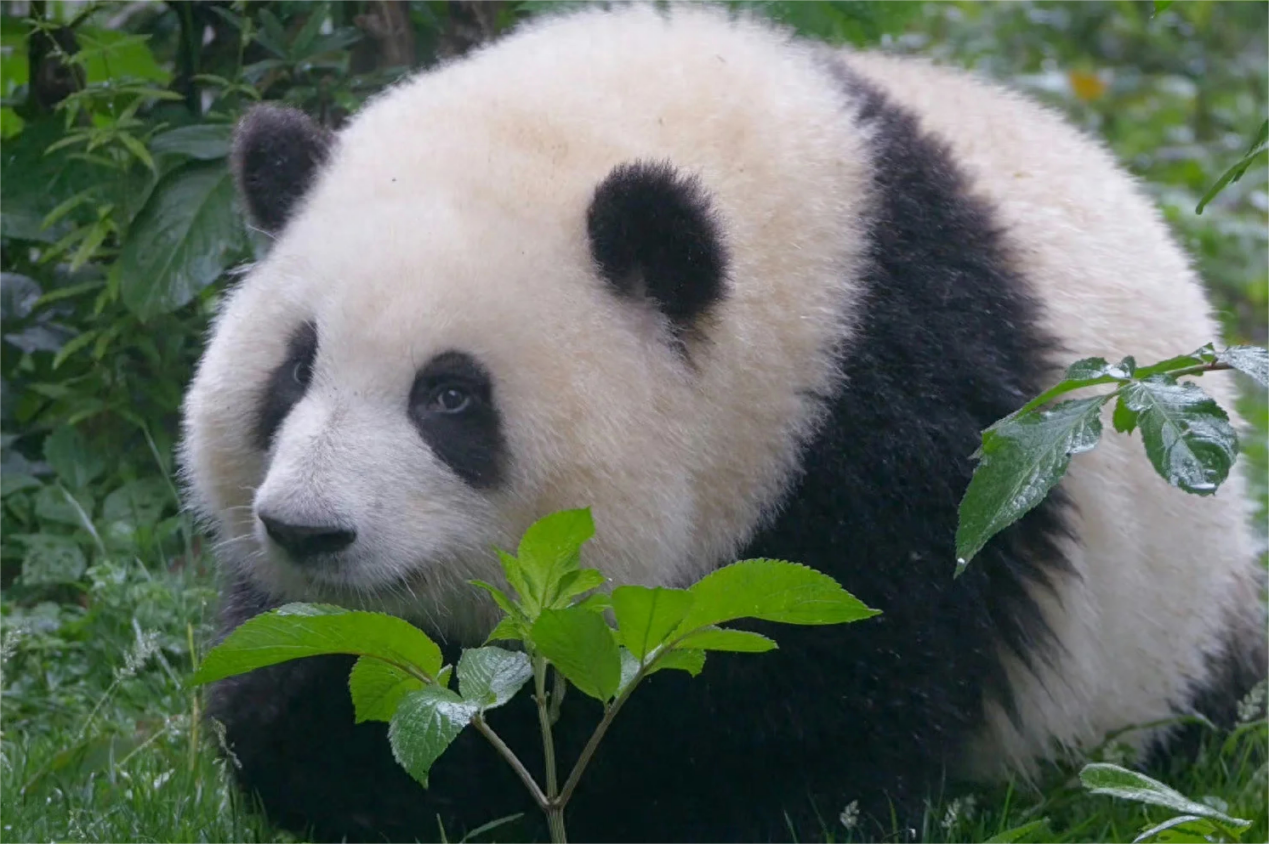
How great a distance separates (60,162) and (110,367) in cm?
57

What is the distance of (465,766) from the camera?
11.0 ft

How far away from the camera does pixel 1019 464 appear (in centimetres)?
242

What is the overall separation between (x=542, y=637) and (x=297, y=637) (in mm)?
330

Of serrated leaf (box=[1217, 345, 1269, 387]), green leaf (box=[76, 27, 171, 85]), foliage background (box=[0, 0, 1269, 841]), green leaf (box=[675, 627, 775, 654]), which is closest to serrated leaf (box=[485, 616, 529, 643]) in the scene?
green leaf (box=[675, 627, 775, 654])

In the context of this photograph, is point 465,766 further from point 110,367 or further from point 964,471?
point 110,367

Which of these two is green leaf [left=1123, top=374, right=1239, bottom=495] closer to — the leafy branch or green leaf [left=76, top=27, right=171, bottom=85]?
the leafy branch

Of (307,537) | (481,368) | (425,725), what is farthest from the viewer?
(481,368)

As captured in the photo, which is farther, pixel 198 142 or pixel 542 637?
pixel 198 142

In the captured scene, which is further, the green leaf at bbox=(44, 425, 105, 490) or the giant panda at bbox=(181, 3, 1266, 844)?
the green leaf at bbox=(44, 425, 105, 490)

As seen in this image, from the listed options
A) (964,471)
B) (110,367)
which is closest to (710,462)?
(964,471)

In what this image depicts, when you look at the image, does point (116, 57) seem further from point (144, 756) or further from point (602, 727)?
point (602, 727)

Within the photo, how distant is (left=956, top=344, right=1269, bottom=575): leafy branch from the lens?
7.79 feet

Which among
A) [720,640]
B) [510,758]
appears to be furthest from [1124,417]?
[510,758]

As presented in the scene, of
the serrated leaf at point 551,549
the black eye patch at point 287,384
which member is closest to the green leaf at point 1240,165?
the serrated leaf at point 551,549
